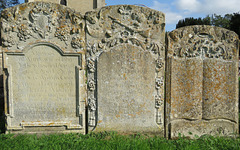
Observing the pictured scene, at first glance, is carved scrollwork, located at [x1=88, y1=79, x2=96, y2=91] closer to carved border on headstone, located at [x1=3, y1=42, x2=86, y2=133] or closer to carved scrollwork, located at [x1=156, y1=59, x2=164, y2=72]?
carved border on headstone, located at [x1=3, y1=42, x2=86, y2=133]

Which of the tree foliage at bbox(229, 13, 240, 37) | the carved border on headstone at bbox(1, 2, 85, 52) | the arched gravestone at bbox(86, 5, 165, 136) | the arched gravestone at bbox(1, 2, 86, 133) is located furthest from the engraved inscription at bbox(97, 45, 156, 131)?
the tree foliage at bbox(229, 13, 240, 37)

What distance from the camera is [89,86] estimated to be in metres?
3.35

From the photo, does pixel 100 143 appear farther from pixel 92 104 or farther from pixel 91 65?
pixel 91 65

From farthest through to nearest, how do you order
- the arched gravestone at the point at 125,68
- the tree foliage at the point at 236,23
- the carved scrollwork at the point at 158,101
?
the tree foliage at the point at 236,23 < the carved scrollwork at the point at 158,101 < the arched gravestone at the point at 125,68

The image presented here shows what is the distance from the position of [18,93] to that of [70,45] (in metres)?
1.30

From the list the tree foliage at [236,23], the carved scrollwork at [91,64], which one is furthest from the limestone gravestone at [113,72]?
the tree foliage at [236,23]

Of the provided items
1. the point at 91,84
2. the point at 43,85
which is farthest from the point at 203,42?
the point at 43,85

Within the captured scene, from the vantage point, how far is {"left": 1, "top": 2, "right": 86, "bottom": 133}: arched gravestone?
319cm

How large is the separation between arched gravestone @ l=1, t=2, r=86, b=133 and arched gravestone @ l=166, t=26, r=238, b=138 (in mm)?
1725

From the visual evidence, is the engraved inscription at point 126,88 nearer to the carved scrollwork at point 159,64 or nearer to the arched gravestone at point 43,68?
the carved scrollwork at point 159,64

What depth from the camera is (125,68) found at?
131 inches

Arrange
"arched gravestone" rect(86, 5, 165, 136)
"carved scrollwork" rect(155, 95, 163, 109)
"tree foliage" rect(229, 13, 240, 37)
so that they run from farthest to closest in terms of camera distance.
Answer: "tree foliage" rect(229, 13, 240, 37)
"carved scrollwork" rect(155, 95, 163, 109)
"arched gravestone" rect(86, 5, 165, 136)

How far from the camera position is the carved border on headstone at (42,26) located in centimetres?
317

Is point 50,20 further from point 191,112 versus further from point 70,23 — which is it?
point 191,112
